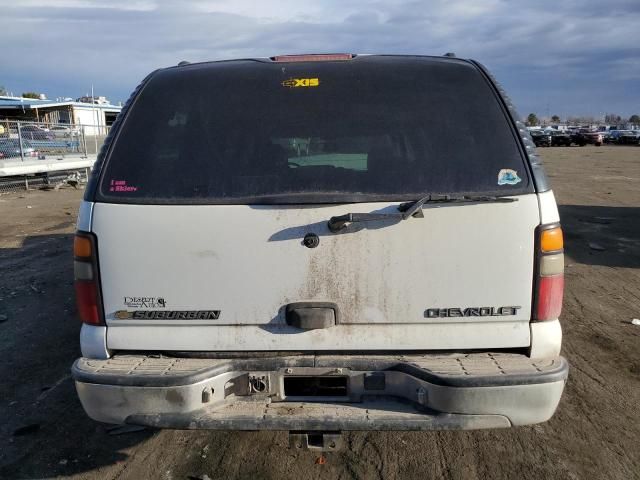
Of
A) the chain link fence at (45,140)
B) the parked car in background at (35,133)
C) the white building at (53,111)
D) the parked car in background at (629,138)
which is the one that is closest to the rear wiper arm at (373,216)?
the chain link fence at (45,140)

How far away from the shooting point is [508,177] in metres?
2.71

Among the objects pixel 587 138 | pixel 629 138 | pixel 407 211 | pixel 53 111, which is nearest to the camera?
pixel 407 211

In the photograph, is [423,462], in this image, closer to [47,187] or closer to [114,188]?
[114,188]

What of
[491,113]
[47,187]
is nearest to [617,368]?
[491,113]

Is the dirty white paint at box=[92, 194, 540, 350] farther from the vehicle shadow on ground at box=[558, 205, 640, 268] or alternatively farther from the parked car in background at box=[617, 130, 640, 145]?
the parked car in background at box=[617, 130, 640, 145]

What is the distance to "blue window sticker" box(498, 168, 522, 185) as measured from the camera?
2.69m

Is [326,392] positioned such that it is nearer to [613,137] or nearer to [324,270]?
[324,270]

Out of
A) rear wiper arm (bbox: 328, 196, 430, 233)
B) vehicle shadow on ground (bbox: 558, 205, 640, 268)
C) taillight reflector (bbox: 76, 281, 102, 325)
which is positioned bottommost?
vehicle shadow on ground (bbox: 558, 205, 640, 268)

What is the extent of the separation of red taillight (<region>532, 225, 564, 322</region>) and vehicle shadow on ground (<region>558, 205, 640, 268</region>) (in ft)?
18.8

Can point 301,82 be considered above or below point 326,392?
above

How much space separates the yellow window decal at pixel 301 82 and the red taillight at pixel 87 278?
1.30 meters

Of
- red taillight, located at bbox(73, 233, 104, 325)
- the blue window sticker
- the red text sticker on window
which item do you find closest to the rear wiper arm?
the blue window sticker

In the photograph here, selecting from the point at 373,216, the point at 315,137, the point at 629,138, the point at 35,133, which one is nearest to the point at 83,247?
the point at 315,137

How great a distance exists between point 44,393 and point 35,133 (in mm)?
15888
